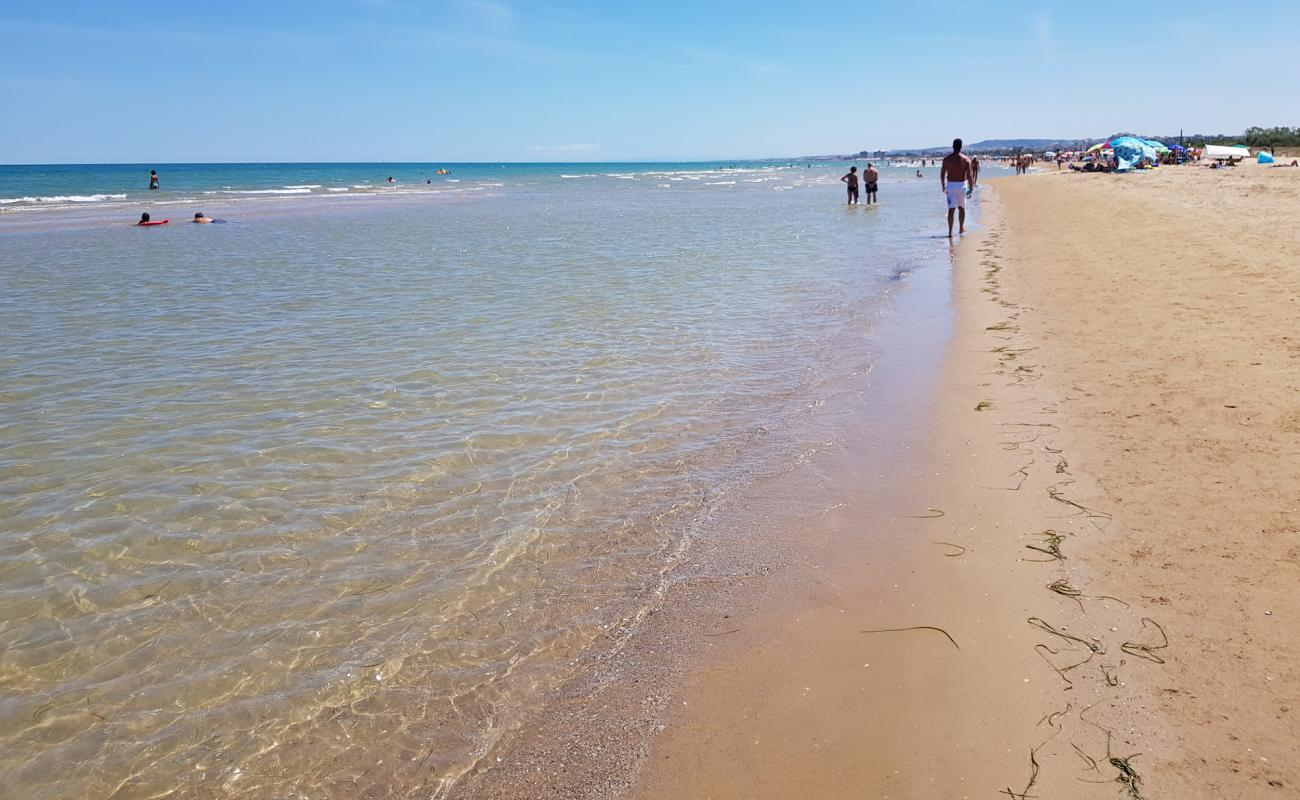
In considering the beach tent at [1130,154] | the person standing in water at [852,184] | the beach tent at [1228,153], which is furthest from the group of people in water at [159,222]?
the beach tent at [1228,153]

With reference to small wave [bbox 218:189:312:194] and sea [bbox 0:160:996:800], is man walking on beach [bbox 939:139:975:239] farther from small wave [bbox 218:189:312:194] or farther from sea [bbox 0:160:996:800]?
small wave [bbox 218:189:312:194]

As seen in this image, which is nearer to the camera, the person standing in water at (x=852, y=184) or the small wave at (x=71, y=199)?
the person standing in water at (x=852, y=184)

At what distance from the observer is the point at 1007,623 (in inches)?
146

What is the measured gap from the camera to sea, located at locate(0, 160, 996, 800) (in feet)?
10.8

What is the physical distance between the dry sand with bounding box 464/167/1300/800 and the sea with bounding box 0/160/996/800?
1.76 feet

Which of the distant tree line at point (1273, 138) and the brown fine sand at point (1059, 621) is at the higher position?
the distant tree line at point (1273, 138)

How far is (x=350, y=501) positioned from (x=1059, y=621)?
4.39 metres

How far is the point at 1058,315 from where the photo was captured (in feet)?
32.5

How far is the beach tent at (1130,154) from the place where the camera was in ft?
168

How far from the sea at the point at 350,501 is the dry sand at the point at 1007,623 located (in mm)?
537

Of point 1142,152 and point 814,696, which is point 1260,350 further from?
point 1142,152

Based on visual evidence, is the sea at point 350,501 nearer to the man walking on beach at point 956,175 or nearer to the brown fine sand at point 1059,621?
the brown fine sand at point 1059,621

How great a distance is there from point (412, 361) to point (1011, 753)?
736 centimetres

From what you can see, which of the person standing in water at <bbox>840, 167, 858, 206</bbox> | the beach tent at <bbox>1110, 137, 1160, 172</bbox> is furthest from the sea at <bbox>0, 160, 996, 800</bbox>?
the beach tent at <bbox>1110, 137, 1160, 172</bbox>
